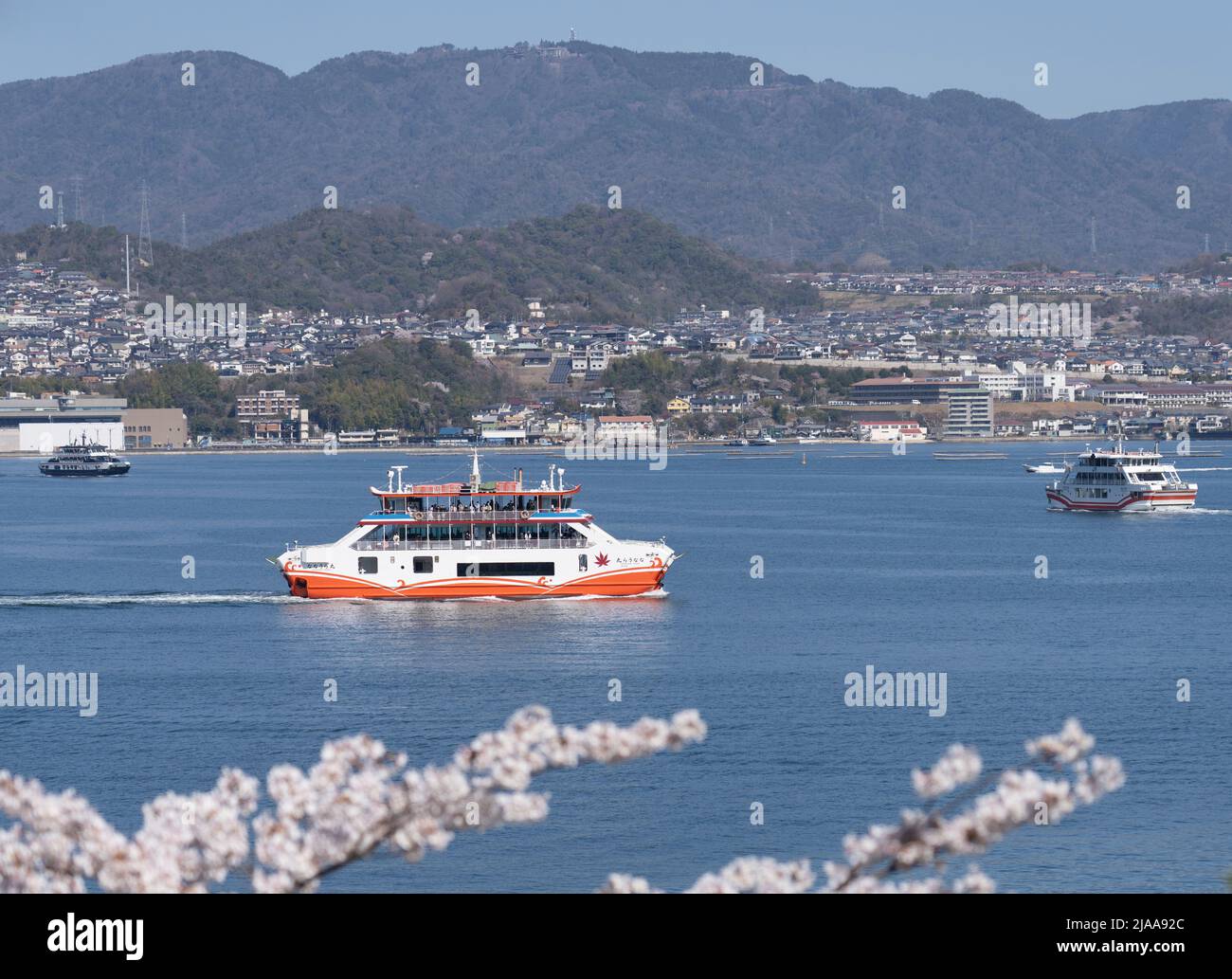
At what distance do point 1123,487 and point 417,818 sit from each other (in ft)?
274

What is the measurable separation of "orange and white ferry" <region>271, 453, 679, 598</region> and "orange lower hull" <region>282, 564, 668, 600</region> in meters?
0.02

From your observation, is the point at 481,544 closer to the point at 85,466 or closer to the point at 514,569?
the point at 514,569

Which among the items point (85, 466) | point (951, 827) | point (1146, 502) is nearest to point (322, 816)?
point (951, 827)

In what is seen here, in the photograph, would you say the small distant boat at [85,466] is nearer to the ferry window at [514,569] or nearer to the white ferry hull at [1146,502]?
the white ferry hull at [1146,502]

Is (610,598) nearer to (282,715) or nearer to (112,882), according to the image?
(282,715)

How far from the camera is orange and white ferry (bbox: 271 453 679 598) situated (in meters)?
50.2

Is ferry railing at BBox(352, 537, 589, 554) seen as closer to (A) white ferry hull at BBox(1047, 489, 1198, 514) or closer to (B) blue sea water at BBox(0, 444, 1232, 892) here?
(B) blue sea water at BBox(0, 444, 1232, 892)

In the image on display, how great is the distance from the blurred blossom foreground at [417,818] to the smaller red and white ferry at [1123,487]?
8269cm

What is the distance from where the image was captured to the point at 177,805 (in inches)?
314

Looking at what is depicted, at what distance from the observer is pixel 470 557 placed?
50.4m

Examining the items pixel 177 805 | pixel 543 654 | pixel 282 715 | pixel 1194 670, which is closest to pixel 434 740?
pixel 282 715
